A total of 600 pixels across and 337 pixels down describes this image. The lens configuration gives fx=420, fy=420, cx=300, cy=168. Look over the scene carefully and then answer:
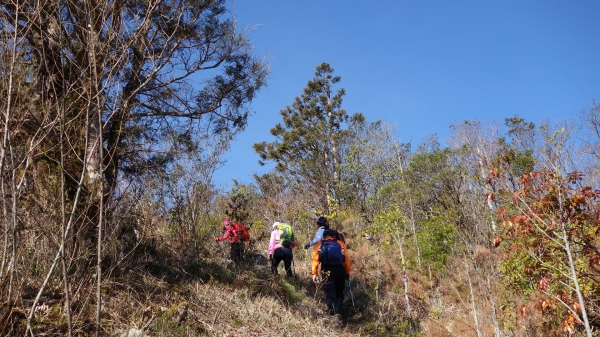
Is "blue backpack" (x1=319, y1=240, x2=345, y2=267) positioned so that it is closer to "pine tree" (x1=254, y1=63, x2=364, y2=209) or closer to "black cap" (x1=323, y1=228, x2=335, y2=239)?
"black cap" (x1=323, y1=228, x2=335, y2=239)

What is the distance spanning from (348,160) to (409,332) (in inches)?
390

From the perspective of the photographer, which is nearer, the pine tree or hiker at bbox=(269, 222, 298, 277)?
hiker at bbox=(269, 222, 298, 277)

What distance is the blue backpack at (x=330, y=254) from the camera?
21.6 ft

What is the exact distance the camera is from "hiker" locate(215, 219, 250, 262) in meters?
8.19

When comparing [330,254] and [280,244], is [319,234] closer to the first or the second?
[330,254]

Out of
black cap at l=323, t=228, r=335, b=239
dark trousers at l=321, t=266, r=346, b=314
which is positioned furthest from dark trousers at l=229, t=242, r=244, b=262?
black cap at l=323, t=228, r=335, b=239

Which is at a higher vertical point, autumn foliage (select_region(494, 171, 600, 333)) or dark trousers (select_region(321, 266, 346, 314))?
autumn foliage (select_region(494, 171, 600, 333))

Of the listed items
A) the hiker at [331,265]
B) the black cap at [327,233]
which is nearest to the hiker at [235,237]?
the hiker at [331,265]

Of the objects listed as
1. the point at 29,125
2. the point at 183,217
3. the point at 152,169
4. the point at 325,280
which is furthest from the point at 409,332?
the point at 29,125

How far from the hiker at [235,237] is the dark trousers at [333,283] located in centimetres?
216

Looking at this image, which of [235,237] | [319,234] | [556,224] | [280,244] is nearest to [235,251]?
[235,237]

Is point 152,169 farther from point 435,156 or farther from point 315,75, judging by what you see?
point 315,75

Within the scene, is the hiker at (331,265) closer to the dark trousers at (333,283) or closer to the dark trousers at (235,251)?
the dark trousers at (333,283)

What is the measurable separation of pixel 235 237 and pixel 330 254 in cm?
236
